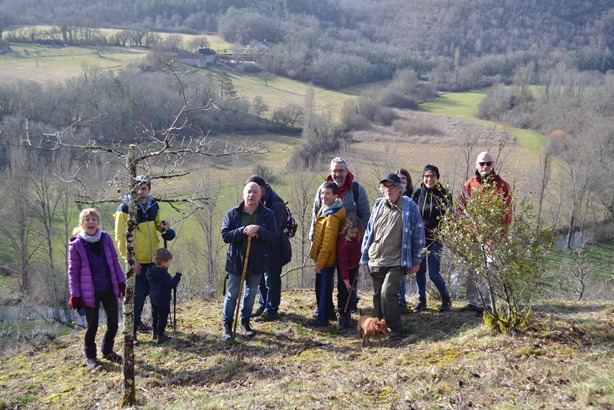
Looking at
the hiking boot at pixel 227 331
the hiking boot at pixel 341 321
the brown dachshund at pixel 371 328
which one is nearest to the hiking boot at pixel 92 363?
the hiking boot at pixel 227 331

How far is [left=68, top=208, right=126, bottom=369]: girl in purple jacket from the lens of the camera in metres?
6.27

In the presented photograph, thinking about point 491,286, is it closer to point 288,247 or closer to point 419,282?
point 419,282

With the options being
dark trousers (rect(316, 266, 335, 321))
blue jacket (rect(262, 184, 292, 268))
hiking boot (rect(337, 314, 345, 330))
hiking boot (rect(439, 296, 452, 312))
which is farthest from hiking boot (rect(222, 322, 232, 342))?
hiking boot (rect(439, 296, 452, 312))

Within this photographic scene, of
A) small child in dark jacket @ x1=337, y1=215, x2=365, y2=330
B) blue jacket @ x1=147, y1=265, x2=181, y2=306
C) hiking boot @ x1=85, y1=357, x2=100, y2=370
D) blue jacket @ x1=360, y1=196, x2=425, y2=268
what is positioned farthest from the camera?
blue jacket @ x1=147, y1=265, x2=181, y2=306

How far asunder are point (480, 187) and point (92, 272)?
192 inches

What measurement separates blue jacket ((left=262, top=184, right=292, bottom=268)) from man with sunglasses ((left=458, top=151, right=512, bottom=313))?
2554 millimetres

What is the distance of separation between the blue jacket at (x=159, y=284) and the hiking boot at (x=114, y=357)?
84 centimetres

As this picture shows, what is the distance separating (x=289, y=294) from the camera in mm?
10312

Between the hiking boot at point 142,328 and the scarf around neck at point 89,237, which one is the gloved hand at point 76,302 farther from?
the hiking boot at point 142,328

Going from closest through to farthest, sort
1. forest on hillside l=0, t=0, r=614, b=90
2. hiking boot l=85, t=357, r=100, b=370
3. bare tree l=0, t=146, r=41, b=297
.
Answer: hiking boot l=85, t=357, r=100, b=370
bare tree l=0, t=146, r=41, b=297
forest on hillside l=0, t=0, r=614, b=90

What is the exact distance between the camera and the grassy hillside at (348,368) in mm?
4891

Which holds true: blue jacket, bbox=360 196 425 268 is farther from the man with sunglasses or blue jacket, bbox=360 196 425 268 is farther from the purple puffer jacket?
the purple puffer jacket

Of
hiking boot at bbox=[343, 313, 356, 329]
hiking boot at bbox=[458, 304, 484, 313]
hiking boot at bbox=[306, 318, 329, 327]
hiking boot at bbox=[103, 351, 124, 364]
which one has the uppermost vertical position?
hiking boot at bbox=[458, 304, 484, 313]

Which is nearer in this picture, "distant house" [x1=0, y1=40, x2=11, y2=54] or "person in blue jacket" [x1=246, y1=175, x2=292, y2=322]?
"person in blue jacket" [x1=246, y1=175, x2=292, y2=322]
